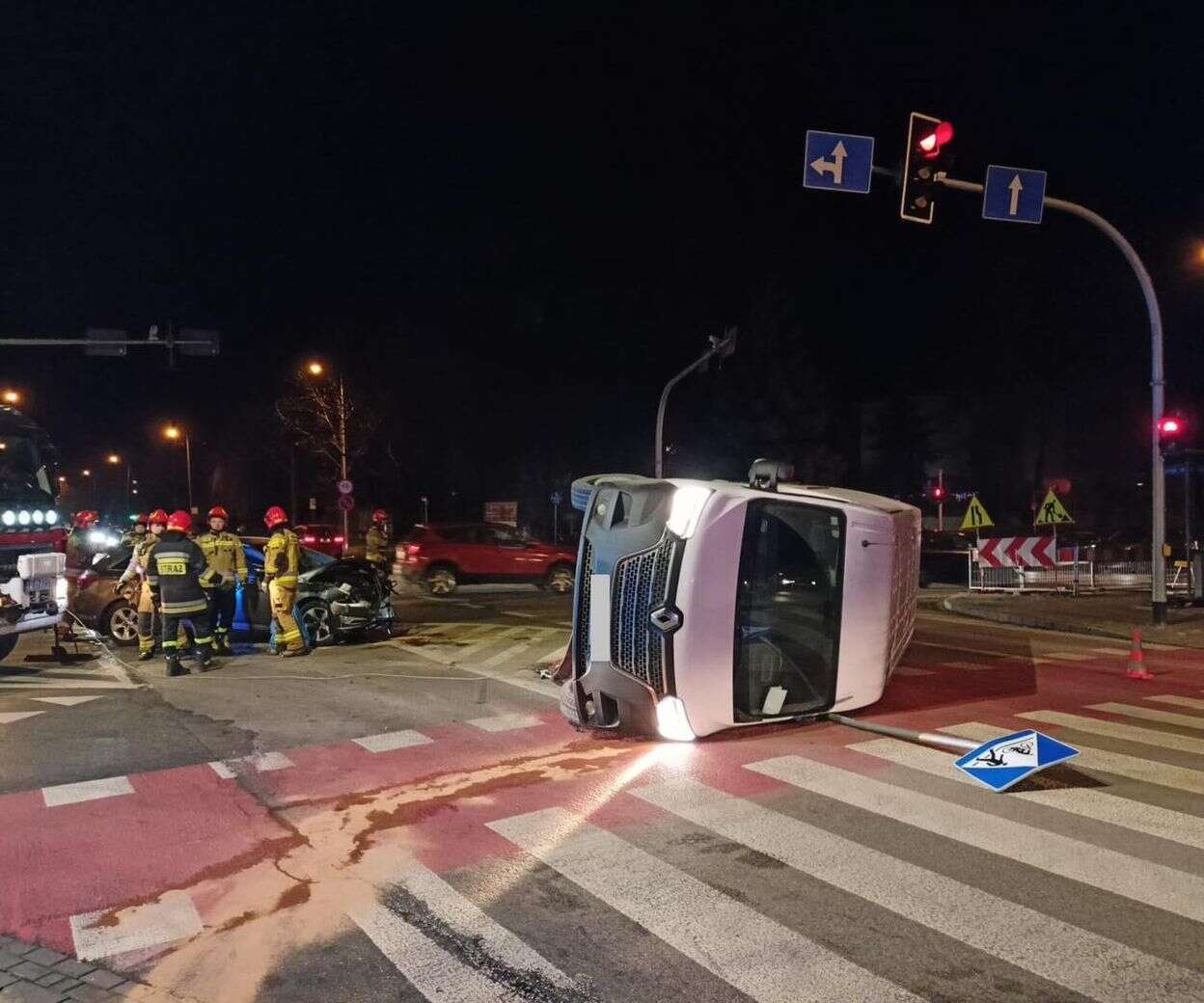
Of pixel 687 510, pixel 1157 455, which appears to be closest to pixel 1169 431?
pixel 1157 455

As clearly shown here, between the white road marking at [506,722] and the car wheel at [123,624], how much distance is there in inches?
286

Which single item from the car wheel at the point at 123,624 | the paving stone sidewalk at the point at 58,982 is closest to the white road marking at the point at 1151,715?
the paving stone sidewalk at the point at 58,982

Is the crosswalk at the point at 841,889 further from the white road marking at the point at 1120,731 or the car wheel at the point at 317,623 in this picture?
the car wheel at the point at 317,623

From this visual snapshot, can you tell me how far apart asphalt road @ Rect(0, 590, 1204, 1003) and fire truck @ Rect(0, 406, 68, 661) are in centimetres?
239

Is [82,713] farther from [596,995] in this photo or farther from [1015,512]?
[1015,512]

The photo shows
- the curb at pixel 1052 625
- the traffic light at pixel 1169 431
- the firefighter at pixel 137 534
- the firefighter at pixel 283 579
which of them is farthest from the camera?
the traffic light at pixel 1169 431

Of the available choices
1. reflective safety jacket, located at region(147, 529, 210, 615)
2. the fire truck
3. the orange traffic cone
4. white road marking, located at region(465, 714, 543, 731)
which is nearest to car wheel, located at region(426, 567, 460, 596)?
the fire truck

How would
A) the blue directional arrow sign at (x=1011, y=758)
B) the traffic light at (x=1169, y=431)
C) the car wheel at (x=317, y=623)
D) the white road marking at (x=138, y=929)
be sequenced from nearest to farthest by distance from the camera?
the white road marking at (x=138, y=929) → the blue directional arrow sign at (x=1011, y=758) → the car wheel at (x=317, y=623) → the traffic light at (x=1169, y=431)

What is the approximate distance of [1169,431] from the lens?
14.7m

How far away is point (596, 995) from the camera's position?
3293mm

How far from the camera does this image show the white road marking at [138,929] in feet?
12.3

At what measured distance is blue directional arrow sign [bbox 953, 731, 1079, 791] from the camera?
18.7 feet

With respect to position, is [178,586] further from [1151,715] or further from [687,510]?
[1151,715]

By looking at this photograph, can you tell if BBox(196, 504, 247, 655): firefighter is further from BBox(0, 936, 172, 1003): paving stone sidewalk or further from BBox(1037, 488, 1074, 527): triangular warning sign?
BBox(1037, 488, 1074, 527): triangular warning sign
